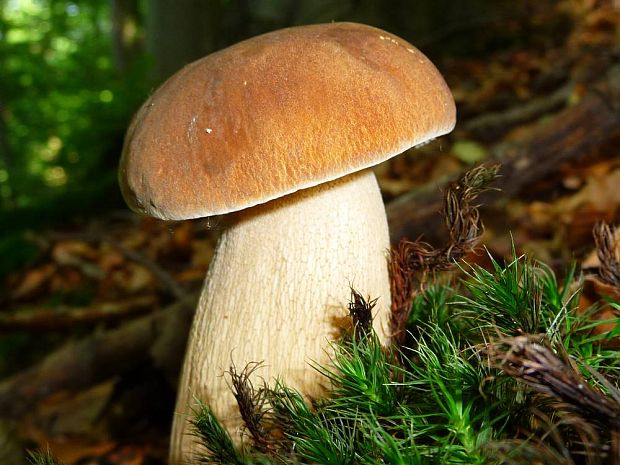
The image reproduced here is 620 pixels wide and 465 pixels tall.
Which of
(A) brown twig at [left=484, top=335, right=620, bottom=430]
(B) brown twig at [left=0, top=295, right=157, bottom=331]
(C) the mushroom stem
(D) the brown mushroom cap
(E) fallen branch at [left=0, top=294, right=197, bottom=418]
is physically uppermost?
(D) the brown mushroom cap

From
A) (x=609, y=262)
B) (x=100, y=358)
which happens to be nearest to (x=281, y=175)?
(x=609, y=262)

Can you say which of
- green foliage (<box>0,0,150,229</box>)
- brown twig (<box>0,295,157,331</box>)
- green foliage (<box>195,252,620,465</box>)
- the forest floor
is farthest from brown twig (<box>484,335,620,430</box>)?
green foliage (<box>0,0,150,229</box>)

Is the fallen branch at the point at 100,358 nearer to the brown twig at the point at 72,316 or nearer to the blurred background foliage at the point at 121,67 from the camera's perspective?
the brown twig at the point at 72,316

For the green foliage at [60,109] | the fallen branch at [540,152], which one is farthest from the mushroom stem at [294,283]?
the green foliage at [60,109]

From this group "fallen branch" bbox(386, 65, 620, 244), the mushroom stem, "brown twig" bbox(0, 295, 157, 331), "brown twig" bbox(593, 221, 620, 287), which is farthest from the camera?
"brown twig" bbox(0, 295, 157, 331)

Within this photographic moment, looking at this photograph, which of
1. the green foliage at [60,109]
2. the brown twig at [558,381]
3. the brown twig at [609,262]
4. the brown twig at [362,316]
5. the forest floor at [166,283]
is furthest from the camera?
the green foliage at [60,109]

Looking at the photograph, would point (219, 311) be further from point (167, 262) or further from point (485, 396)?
point (167, 262)

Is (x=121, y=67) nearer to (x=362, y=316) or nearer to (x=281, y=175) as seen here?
(x=281, y=175)

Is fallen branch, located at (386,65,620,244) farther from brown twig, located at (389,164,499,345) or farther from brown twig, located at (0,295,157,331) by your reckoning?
brown twig, located at (0,295,157,331)

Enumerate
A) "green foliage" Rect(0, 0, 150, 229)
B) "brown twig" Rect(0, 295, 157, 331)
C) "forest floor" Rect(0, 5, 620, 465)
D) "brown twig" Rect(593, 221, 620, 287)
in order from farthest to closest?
"green foliage" Rect(0, 0, 150, 229)
"brown twig" Rect(0, 295, 157, 331)
"forest floor" Rect(0, 5, 620, 465)
"brown twig" Rect(593, 221, 620, 287)
